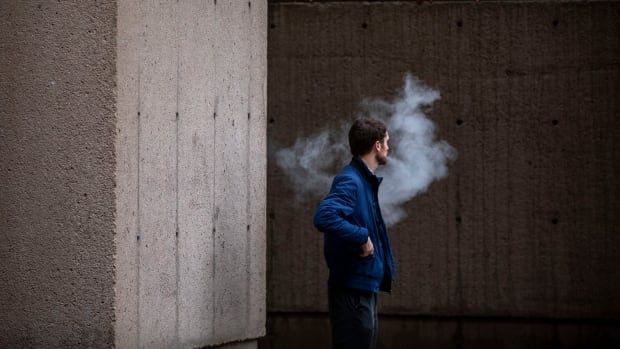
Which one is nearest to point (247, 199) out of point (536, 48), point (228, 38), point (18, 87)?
point (228, 38)

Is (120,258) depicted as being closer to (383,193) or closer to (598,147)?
(383,193)

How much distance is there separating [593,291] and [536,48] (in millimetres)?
1785

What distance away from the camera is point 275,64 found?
8789 millimetres

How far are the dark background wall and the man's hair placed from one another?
263 cm

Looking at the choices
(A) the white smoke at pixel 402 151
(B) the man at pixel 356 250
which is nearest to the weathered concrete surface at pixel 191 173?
(B) the man at pixel 356 250

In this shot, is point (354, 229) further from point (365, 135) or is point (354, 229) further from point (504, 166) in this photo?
point (504, 166)

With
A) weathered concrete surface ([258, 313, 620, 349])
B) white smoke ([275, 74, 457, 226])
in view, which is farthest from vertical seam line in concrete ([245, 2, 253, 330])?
weathered concrete surface ([258, 313, 620, 349])

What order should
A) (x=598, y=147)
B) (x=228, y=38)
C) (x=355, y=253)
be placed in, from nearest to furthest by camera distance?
(x=355, y=253) < (x=228, y=38) < (x=598, y=147)

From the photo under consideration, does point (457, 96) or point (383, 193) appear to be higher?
point (457, 96)

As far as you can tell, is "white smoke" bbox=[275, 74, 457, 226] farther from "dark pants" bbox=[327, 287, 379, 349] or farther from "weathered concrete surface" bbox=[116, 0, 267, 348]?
"dark pants" bbox=[327, 287, 379, 349]

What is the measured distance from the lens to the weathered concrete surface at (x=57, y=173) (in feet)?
17.5

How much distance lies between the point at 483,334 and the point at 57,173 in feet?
13.7

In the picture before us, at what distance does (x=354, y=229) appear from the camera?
5676 millimetres

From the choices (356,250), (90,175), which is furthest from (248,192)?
(90,175)
